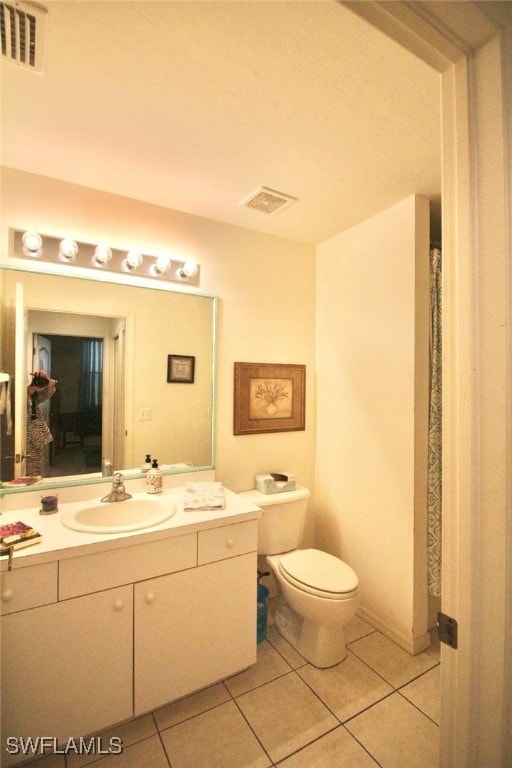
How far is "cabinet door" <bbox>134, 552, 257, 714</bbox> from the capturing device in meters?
1.38

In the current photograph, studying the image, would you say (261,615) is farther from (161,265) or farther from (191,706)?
(161,265)

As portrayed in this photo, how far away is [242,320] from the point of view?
220 centimetres

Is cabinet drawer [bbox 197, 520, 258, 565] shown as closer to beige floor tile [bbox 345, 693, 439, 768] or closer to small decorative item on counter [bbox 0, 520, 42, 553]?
small decorative item on counter [bbox 0, 520, 42, 553]

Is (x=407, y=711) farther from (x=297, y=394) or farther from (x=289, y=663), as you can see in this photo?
(x=297, y=394)

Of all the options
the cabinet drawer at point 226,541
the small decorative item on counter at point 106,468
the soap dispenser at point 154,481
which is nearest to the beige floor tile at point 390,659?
the cabinet drawer at point 226,541

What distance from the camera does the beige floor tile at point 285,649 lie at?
175 centimetres

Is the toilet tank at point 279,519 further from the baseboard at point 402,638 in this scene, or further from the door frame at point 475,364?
the door frame at point 475,364

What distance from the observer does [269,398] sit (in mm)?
2293

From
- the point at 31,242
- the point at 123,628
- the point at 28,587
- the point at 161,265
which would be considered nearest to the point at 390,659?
the point at 123,628

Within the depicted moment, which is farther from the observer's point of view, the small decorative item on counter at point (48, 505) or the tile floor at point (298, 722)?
the small decorative item on counter at point (48, 505)

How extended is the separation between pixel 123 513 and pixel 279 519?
2.88ft

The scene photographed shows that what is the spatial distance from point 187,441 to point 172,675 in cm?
106

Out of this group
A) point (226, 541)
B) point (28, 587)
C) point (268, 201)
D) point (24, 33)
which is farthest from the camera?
point (268, 201)

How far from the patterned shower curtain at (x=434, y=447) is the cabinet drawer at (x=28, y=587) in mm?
1773
